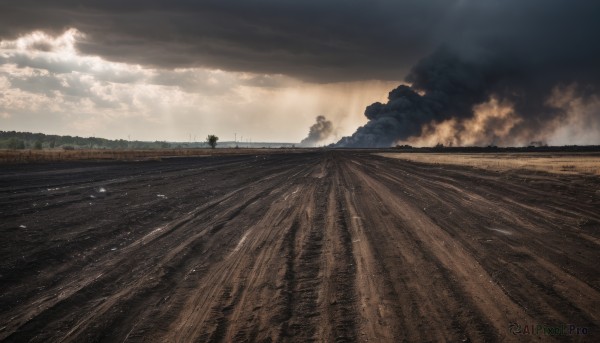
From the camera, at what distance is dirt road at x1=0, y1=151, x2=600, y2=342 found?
441cm

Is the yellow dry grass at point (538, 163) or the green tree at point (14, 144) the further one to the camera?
the green tree at point (14, 144)

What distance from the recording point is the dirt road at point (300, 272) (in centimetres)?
441

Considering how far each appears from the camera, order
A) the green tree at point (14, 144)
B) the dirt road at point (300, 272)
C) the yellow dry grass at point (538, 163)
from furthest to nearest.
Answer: the green tree at point (14, 144) < the yellow dry grass at point (538, 163) < the dirt road at point (300, 272)

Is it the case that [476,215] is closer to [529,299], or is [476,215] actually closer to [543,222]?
[543,222]

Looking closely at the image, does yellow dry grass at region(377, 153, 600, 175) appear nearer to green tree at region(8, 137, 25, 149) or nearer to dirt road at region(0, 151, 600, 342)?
dirt road at region(0, 151, 600, 342)

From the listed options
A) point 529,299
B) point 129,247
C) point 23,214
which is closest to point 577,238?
point 529,299

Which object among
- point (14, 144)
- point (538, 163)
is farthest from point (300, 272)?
point (14, 144)

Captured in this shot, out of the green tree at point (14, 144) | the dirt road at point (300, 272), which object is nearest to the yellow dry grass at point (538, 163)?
the dirt road at point (300, 272)

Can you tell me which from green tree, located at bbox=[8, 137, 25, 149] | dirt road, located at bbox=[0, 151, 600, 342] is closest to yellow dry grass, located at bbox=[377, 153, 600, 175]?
dirt road, located at bbox=[0, 151, 600, 342]

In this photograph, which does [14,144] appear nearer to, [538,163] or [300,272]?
[538,163]

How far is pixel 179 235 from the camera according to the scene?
29.4 ft

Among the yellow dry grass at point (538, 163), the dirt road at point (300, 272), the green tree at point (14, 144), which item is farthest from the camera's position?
the green tree at point (14, 144)

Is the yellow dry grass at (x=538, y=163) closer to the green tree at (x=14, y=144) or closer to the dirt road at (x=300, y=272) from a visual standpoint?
the dirt road at (x=300, y=272)

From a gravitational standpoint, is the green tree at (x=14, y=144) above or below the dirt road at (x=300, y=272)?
above
